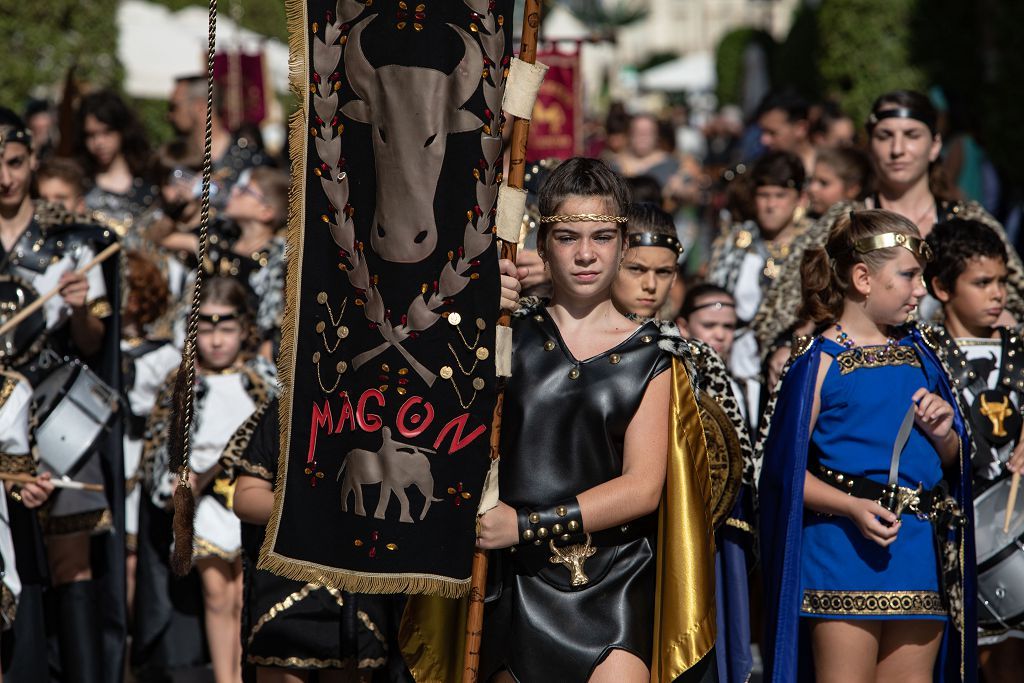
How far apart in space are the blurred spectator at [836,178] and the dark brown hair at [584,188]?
11.2 feet

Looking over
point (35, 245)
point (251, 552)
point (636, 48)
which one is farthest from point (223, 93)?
point (636, 48)

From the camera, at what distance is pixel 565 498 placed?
3885mm

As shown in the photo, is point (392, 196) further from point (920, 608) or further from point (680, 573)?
point (920, 608)

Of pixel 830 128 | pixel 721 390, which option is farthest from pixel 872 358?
pixel 830 128

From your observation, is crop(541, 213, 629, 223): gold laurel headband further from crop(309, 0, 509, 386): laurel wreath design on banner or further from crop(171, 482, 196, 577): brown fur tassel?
crop(171, 482, 196, 577): brown fur tassel

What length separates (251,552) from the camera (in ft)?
15.9

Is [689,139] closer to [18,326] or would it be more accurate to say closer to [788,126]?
[788,126]

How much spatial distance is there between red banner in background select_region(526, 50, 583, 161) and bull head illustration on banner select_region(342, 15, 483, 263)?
680cm

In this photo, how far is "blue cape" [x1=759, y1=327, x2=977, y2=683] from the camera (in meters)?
4.59

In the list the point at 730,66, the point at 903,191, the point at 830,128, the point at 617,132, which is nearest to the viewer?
the point at 903,191

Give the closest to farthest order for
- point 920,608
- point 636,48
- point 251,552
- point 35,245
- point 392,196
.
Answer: point 392,196
point 920,608
point 251,552
point 35,245
point 636,48

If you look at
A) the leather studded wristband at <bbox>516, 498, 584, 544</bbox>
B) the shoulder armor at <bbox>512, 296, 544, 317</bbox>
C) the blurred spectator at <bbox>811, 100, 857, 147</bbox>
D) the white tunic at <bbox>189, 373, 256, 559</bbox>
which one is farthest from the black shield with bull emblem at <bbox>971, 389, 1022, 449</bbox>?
the blurred spectator at <bbox>811, 100, 857, 147</bbox>

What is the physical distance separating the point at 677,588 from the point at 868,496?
37.2 inches

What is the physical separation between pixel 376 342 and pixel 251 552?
1.40m
